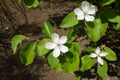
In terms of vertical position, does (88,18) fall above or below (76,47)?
above

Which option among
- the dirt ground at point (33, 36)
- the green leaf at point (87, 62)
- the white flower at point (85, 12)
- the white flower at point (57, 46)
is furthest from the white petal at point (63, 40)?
the dirt ground at point (33, 36)

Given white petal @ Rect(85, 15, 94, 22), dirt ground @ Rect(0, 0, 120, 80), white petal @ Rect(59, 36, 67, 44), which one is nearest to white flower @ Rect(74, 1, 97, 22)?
white petal @ Rect(85, 15, 94, 22)

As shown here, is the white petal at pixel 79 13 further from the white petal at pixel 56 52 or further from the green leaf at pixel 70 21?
the white petal at pixel 56 52

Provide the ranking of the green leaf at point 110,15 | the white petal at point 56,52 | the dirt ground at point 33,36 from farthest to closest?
the dirt ground at point 33,36
the green leaf at point 110,15
the white petal at point 56,52

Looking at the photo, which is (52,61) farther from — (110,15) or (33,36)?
(33,36)

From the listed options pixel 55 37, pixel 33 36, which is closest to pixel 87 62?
pixel 55 37

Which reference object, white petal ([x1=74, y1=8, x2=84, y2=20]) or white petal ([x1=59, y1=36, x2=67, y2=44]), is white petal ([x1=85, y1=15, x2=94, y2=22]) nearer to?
white petal ([x1=74, y1=8, x2=84, y2=20])
